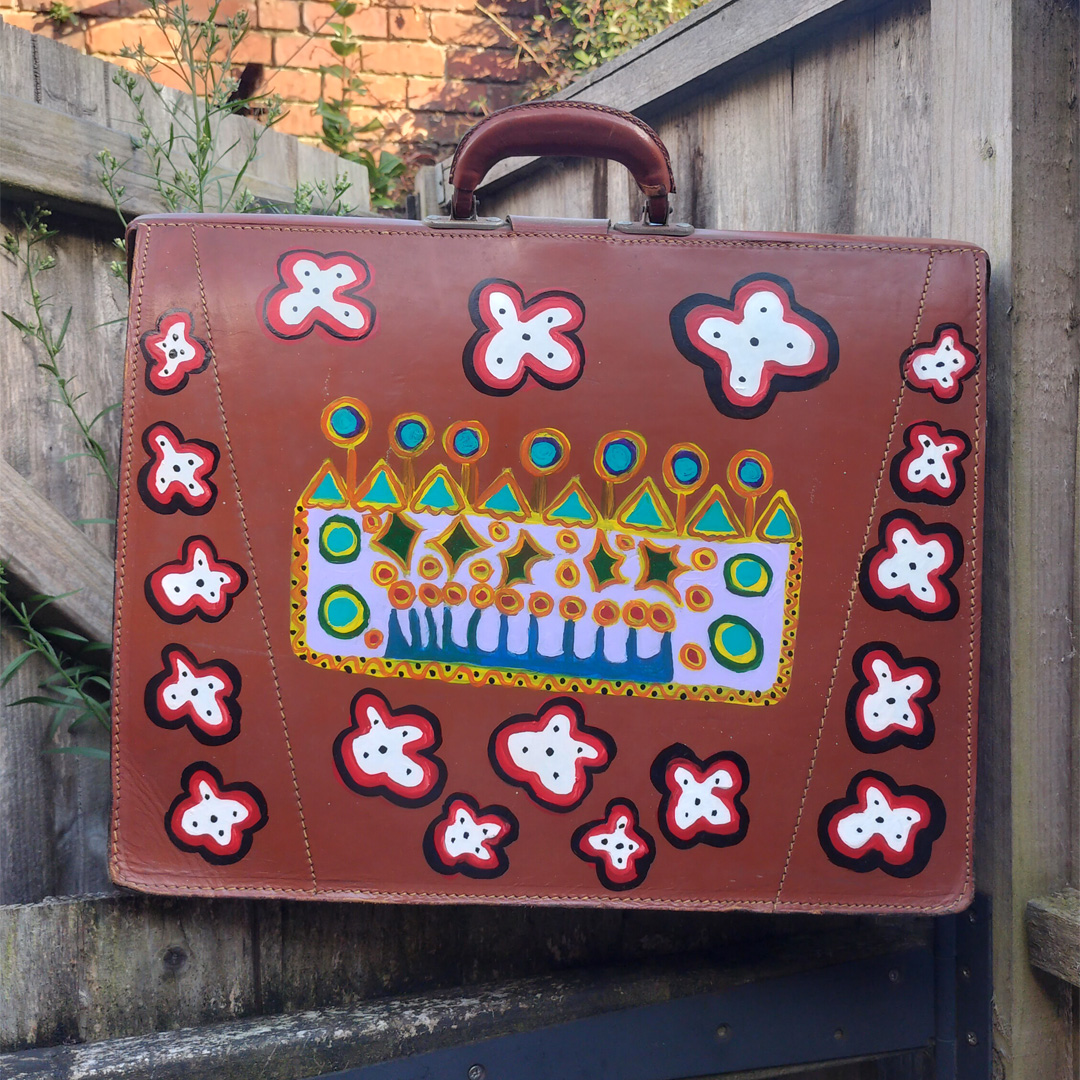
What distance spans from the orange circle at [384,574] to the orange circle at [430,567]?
27 millimetres

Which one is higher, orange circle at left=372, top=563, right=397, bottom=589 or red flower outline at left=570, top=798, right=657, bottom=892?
orange circle at left=372, top=563, right=397, bottom=589

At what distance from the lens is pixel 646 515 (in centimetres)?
91

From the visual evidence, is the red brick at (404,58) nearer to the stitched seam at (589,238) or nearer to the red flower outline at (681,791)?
the stitched seam at (589,238)

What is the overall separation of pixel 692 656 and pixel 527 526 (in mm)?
207

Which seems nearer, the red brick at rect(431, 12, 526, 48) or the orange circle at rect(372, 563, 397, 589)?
the orange circle at rect(372, 563, 397, 589)

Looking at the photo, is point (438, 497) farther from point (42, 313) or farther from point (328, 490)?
point (42, 313)

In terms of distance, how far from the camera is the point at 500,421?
35.4 inches

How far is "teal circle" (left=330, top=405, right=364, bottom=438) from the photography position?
2.94 ft

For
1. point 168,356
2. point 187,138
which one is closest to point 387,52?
point 187,138

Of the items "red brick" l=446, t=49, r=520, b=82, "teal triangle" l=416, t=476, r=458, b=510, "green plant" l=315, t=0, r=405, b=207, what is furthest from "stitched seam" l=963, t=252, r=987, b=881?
"red brick" l=446, t=49, r=520, b=82

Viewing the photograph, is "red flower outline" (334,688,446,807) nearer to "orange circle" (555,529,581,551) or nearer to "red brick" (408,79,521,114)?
"orange circle" (555,529,581,551)

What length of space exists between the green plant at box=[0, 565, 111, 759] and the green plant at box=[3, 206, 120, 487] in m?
0.19

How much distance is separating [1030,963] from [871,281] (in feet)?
2.38

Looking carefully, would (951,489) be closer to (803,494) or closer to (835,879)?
(803,494)
